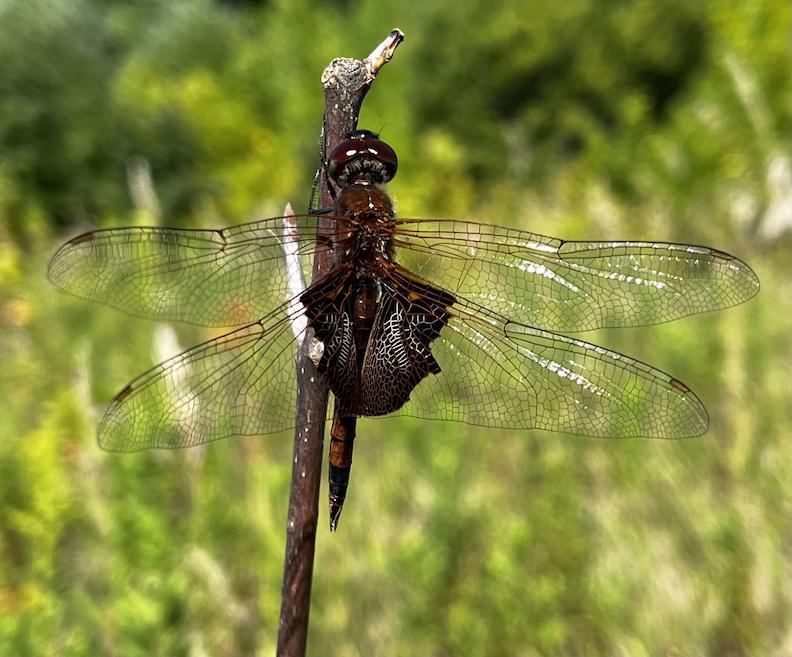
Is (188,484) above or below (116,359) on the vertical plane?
below

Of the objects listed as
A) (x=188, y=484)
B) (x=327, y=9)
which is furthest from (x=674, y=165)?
(x=327, y=9)

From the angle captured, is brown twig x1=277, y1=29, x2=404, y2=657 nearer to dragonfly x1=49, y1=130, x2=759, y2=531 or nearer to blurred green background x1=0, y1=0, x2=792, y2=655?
dragonfly x1=49, y1=130, x2=759, y2=531

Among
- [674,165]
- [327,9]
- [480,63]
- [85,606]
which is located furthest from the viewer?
[327,9]

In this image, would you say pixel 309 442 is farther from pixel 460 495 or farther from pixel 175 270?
pixel 460 495

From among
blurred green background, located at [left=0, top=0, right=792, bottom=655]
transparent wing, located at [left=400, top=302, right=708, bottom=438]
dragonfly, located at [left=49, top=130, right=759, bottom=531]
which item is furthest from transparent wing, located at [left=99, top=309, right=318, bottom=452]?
blurred green background, located at [left=0, top=0, right=792, bottom=655]

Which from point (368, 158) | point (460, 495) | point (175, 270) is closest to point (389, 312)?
point (368, 158)

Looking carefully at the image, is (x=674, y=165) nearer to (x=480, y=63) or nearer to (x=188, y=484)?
(x=480, y=63)

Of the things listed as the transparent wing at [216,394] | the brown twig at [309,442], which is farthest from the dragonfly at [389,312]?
the brown twig at [309,442]
